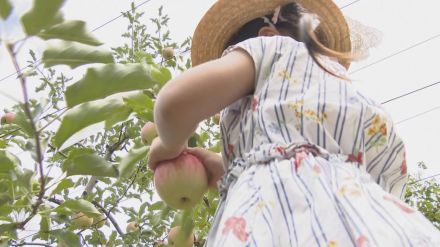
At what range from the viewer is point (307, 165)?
77cm

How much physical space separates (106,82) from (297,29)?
0.41m

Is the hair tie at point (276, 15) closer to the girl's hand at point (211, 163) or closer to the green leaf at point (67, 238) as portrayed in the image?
the girl's hand at point (211, 163)

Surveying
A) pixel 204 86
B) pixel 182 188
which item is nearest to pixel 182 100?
pixel 204 86

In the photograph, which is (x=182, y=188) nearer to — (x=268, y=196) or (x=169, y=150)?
(x=169, y=150)

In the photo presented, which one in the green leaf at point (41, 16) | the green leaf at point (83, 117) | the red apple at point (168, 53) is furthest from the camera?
the red apple at point (168, 53)

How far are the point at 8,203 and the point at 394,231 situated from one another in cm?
79

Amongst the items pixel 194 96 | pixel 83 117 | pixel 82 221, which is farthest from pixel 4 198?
pixel 82 221

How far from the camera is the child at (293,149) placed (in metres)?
0.69

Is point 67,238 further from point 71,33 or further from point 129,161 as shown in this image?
point 71,33

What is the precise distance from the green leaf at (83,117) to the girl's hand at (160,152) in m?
0.13

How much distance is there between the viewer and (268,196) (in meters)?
0.75

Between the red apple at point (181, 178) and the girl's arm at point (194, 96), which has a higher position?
the girl's arm at point (194, 96)

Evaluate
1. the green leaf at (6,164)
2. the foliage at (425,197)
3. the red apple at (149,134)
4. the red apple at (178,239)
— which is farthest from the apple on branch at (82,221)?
the foliage at (425,197)

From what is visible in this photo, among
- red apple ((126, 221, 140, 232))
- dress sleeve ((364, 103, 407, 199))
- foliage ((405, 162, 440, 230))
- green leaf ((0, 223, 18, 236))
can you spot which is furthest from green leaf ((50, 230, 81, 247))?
foliage ((405, 162, 440, 230))
